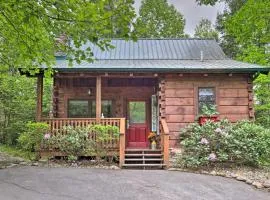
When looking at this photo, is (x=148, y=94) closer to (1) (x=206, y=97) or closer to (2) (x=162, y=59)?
(2) (x=162, y=59)

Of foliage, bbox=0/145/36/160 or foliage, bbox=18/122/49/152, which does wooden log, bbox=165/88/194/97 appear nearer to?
foliage, bbox=18/122/49/152

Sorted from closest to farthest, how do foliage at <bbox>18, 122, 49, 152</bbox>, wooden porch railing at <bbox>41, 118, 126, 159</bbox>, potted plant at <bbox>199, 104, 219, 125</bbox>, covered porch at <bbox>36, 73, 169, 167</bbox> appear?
foliage at <bbox>18, 122, 49, 152</bbox>
wooden porch railing at <bbox>41, 118, 126, 159</bbox>
potted plant at <bbox>199, 104, 219, 125</bbox>
covered porch at <bbox>36, 73, 169, 167</bbox>

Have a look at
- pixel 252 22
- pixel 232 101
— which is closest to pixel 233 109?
pixel 232 101

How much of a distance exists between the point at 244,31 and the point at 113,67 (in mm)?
5807

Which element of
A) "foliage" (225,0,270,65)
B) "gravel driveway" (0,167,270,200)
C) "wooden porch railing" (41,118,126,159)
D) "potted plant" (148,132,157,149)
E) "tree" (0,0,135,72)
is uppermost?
"foliage" (225,0,270,65)

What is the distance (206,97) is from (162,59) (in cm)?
313

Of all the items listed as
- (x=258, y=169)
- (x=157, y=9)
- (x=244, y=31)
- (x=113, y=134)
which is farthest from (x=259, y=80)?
(x=157, y=9)

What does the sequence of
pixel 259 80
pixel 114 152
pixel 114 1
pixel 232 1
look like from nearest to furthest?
pixel 114 1, pixel 114 152, pixel 259 80, pixel 232 1

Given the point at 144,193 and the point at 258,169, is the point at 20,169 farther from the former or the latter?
the point at 258,169

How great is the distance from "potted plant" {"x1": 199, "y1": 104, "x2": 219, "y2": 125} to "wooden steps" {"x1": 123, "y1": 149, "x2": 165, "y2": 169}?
6.02ft

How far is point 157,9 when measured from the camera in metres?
30.5

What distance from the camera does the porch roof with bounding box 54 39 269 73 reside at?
480 inches

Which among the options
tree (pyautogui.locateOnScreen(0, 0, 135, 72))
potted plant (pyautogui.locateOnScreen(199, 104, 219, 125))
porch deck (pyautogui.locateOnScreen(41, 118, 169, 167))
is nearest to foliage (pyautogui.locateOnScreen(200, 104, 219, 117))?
potted plant (pyautogui.locateOnScreen(199, 104, 219, 125))

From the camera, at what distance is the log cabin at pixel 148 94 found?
12.1 meters
